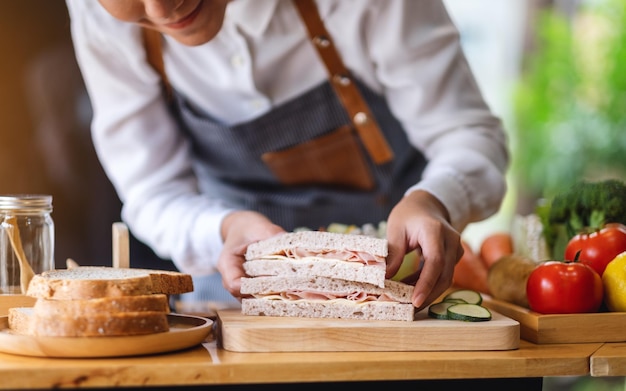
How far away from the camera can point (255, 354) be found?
1339 millimetres

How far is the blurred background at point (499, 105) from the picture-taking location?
116 inches

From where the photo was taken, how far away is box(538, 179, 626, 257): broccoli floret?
1894mm

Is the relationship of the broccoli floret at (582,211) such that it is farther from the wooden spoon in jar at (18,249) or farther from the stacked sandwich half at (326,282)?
the wooden spoon in jar at (18,249)

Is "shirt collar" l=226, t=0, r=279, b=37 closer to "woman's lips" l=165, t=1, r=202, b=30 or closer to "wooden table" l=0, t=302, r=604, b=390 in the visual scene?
"woman's lips" l=165, t=1, r=202, b=30

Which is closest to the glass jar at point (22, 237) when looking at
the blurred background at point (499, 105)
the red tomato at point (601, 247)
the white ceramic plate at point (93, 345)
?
the white ceramic plate at point (93, 345)

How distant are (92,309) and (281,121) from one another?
1060mm

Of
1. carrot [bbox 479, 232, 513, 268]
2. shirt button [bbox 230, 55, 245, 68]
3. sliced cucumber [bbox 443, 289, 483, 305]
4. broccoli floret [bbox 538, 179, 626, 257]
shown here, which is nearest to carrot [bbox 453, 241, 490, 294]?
carrot [bbox 479, 232, 513, 268]

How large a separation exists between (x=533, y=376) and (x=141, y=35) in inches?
51.0

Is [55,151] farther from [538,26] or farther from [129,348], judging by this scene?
[538,26]

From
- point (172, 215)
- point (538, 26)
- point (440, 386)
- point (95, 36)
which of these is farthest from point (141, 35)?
point (538, 26)

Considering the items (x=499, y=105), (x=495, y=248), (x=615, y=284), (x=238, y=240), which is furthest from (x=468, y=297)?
(x=499, y=105)

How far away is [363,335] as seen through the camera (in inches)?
54.0

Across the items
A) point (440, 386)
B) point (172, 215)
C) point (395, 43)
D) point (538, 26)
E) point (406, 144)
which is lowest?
point (440, 386)

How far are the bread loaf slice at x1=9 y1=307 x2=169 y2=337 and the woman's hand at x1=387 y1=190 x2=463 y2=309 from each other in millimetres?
465
